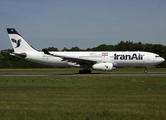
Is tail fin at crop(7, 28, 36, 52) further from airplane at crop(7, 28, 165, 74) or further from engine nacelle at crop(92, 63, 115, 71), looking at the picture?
engine nacelle at crop(92, 63, 115, 71)

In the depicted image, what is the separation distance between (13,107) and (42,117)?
2289mm

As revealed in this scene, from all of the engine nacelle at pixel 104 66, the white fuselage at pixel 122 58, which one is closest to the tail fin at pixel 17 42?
the white fuselage at pixel 122 58

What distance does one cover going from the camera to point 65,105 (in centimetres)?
962

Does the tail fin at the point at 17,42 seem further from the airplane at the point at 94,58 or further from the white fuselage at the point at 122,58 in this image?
the white fuselage at the point at 122,58

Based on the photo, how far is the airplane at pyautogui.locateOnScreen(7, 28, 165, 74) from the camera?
1339 inches

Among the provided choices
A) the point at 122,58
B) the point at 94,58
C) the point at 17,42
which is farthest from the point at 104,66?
the point at 17,42

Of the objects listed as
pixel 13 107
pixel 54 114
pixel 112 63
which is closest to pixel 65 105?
pixel 54 114

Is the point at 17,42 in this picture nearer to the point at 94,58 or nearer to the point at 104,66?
the point at 94,58

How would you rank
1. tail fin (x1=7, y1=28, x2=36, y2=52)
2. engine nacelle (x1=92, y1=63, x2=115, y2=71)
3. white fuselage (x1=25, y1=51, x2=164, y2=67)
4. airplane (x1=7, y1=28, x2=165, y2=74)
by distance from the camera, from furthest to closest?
tail fin (x1=7, y1=28, x2=36, y2=52) → white fuselage (x1=25, y1=51, x2=164, y2=67) → airplane (x1=7, y1=28, x2=165, y2=74) → engine nacelle (x1=92, y1=63, x2=115, y2=71)

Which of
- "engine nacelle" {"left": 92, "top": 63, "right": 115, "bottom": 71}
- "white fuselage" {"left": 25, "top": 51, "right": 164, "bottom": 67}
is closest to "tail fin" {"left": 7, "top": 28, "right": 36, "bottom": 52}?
"white fuselage" {"left": 25, "top": 51, "right": 164, "bottom": 67}

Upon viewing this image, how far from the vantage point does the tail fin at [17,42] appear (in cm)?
3750

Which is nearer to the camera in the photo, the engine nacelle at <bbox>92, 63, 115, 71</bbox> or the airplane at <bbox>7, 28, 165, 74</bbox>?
the engine nacelle at <bbox>92, 63, 115, 71</bbox>

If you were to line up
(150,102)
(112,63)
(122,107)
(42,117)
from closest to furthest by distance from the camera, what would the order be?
(42,117)
(122,107)
(150,102)
(112,63)

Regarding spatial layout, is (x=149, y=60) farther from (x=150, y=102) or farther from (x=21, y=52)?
(x=150, y=102)
